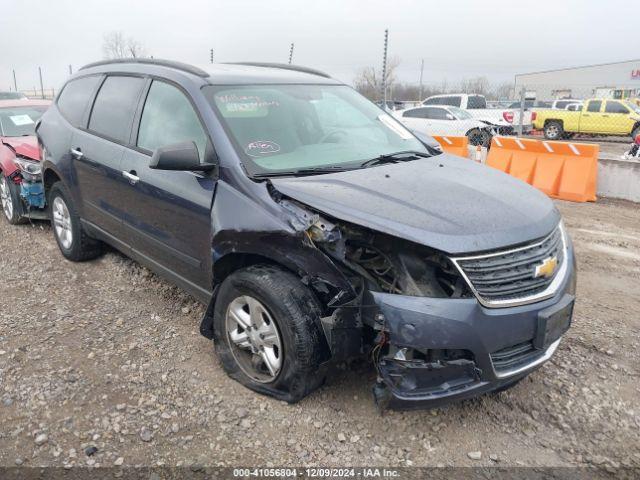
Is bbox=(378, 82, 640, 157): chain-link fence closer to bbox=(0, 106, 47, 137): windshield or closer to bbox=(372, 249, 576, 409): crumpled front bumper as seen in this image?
bbox=(0, 106, 47, 137): windshield

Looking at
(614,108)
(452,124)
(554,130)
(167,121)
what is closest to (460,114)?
(452,124)

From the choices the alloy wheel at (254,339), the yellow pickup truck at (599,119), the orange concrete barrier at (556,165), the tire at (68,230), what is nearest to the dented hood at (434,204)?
the alloy wheel at (254,339)

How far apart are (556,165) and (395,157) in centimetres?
611

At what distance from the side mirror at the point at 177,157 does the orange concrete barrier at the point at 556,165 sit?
23.2 feet

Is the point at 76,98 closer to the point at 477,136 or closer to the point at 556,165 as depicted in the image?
the point at 556,165

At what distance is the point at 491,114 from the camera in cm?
1772

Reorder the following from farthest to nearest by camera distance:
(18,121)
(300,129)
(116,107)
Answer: (18,121) → (116,107) → (300,129)

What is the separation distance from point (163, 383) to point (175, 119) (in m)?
1.73

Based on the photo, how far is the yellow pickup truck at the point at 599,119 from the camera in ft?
63.6

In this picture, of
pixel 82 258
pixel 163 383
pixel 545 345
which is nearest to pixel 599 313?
pixel 545 345

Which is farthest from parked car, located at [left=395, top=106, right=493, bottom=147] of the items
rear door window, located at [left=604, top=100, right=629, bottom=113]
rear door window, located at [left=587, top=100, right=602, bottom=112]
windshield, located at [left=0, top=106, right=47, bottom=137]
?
windshield, located at [left=0, top=106, right=47, bottom=137]

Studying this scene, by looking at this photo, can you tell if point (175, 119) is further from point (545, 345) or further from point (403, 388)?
point (545, 345)

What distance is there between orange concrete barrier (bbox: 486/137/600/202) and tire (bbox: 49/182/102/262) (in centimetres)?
691

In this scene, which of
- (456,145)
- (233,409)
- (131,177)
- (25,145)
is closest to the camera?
(233,409)
